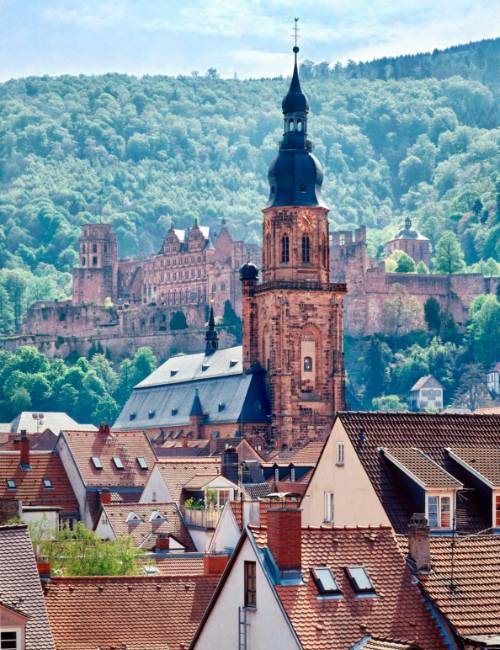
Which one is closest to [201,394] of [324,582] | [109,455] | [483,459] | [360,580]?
[109,455]

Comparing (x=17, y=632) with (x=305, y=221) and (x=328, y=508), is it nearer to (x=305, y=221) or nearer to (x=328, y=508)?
(x=328, y=508)

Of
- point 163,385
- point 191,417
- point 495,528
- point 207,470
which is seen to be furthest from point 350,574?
point 163,385

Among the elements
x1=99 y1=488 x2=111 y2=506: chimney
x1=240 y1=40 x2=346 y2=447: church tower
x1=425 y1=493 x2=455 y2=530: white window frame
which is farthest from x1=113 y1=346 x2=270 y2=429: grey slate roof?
x1=425 y1=493 x2=455 y2=530: white window frame

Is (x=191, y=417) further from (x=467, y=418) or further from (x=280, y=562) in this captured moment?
(x=280, y=562)

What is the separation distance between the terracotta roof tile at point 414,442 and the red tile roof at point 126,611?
13.2 ft

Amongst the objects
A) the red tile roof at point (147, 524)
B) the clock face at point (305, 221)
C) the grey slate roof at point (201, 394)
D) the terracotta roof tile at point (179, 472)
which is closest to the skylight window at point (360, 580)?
the red tile roof at point (147, 524)

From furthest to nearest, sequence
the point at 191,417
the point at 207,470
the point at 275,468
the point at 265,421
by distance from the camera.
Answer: the point at 191,417 → the point at 265,421 → the point at 275,468 → the point at 207,470

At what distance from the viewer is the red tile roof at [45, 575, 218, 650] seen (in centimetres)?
3738

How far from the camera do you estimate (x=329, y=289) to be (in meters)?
143

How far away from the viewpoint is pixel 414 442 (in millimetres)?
43906

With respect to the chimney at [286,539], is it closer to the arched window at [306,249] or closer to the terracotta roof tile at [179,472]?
the terracotta roof tile at [179,472]

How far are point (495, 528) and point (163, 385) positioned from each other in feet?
411

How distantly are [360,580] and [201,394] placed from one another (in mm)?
122509

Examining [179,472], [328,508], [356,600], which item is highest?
[356,600]
